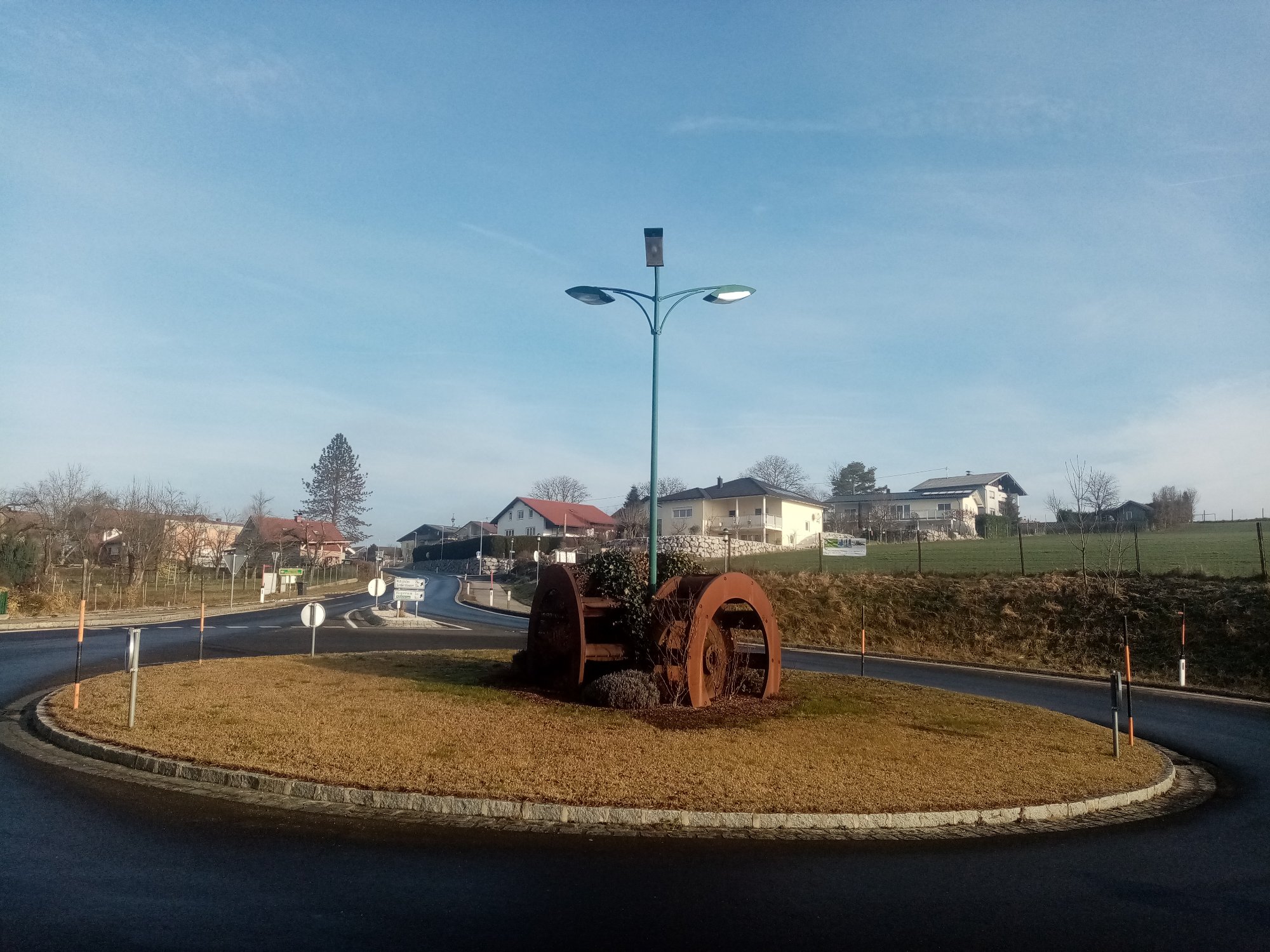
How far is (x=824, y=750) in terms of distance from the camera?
10000 mm

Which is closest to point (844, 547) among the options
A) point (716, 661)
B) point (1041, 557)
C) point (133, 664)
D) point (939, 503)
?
point (1041, 557)

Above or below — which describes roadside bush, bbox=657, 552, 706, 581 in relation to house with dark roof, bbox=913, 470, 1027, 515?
below

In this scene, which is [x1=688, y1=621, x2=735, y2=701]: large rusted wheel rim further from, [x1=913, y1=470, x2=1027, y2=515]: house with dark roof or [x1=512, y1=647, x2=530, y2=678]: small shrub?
[x1=913, y1=470, x2=1027, y2=515]: house with dark roof

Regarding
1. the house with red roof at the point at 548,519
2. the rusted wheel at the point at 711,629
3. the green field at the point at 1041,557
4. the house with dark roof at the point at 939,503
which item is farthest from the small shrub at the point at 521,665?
the house with red roof at the point at 548,519

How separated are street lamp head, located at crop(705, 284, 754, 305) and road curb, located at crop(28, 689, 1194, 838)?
858cm

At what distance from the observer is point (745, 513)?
2440 inches

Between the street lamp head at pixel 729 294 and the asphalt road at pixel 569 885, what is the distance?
8965 millimetres

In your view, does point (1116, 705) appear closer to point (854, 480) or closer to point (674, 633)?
point (674, 633)

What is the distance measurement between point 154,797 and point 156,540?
4503cm

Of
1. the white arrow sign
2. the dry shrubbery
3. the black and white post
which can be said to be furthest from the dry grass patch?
the dry shrubbery

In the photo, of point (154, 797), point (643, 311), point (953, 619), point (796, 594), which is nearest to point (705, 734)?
point (154, 797)

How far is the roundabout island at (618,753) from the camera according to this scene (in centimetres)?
772

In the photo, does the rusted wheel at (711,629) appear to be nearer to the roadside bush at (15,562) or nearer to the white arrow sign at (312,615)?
the white arrow sign at (312,615)

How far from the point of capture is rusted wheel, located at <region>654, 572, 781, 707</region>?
40.7 feet
